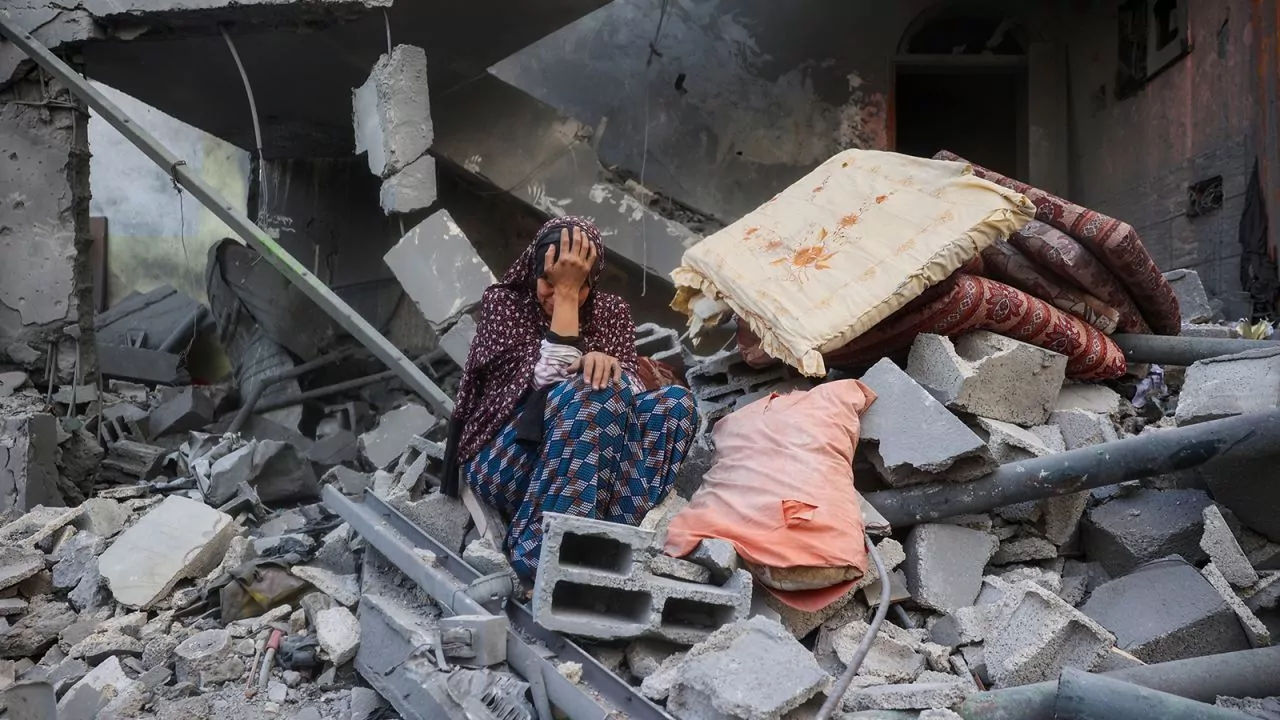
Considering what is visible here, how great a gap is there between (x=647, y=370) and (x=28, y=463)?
10.4ft

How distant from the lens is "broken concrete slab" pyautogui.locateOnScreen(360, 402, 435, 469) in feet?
18.4

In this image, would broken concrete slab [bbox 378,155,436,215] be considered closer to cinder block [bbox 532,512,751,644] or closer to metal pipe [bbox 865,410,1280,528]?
cinder block [bbox 532,512,751,644]

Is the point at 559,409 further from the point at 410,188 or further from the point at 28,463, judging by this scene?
the point at 28,463

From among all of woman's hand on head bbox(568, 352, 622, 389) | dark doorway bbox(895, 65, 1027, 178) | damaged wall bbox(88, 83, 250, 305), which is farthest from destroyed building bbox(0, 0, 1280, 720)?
dark doorway bbox(895, 65, 1027, 178)

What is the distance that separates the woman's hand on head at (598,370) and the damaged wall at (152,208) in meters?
9.76

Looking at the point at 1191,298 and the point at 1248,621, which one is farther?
the point at 1191,298

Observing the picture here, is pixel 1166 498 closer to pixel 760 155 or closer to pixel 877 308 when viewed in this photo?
pixel 877 308

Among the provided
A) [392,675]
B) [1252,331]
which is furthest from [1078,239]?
[392,675]

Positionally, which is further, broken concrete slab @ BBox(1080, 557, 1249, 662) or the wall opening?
the wall opening

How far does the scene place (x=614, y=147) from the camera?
8039 millimetres

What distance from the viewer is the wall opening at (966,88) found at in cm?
864

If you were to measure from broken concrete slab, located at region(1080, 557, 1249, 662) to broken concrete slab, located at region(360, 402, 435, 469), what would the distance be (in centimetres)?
407

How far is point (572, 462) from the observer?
2615mm


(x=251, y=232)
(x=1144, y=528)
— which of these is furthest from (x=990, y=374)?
(x=251, y=232)
